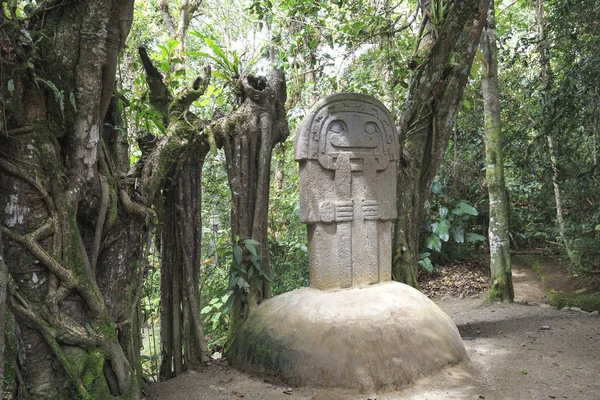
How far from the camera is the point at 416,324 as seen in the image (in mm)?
3986

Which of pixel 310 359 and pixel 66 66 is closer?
pixel 66 66

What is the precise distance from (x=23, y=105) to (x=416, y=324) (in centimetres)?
332

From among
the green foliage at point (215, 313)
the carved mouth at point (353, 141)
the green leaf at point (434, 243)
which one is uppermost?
the carved mouth at point (353, 141)

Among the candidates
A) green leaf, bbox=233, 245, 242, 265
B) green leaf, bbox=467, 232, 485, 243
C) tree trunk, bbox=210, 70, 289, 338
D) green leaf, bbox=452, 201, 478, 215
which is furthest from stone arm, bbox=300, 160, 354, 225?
green leaf, bbox=467, 232, 485, 243

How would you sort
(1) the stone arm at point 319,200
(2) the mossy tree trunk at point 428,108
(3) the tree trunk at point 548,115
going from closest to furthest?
(1) the stone arm at point 319,200
(2) the mossy tree trunk at point 428,108
(3) the tree trunk at point 548,115

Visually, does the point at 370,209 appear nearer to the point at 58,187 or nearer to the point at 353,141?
the point at 353,141

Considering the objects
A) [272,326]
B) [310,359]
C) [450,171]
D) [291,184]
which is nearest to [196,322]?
[272,326]

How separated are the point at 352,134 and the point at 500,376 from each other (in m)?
2.47

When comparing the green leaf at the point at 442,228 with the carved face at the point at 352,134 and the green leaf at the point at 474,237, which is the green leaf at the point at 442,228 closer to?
the green leaf at the point at 474,237

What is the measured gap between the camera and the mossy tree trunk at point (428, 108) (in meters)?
Result: 5.34

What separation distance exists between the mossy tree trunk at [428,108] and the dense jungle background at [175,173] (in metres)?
0.02

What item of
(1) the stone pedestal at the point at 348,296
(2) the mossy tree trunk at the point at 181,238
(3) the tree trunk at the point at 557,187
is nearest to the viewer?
(1) the stone pedestal at the point at 348,296

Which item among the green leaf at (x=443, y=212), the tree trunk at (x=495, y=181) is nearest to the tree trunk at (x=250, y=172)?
the tree trunk at (x=495, y=181)

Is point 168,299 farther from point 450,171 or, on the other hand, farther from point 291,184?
point 450,171
